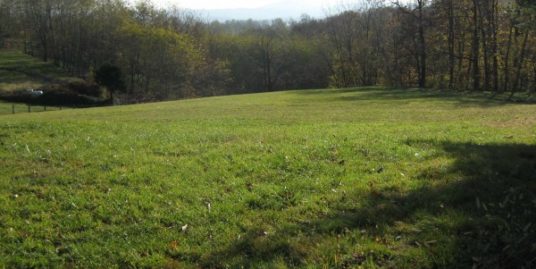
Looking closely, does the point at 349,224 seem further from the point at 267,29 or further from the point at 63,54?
the point at 267,29

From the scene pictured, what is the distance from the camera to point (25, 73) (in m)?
74.8

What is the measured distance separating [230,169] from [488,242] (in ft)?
14.4

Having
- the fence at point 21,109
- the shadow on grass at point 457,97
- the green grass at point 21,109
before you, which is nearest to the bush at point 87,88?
the fence at point 21,109

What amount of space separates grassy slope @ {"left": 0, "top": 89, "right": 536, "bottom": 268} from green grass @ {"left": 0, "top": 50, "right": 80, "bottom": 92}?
212 feet

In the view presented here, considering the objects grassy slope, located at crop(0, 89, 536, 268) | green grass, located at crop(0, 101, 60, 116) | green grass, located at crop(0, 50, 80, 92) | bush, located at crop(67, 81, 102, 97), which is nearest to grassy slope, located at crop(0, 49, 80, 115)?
green grass, located at crop(0, 50, 80, 92)

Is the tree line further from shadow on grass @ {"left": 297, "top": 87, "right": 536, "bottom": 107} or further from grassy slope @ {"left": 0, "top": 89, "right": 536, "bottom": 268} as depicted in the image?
grassy slope @ {"left": 0, "top": 89, "right": 536, "bottom": 268}

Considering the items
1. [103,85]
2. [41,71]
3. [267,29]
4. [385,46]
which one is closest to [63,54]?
[41,71]

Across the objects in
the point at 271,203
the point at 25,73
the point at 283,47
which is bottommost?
the point at 271,203

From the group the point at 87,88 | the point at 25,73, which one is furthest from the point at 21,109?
the point at 25,73

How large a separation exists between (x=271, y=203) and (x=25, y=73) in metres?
79.7

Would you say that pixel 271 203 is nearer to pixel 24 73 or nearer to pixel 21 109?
pixel 21 109

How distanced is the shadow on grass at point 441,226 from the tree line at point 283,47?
34.9 m

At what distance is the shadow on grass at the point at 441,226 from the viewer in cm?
460

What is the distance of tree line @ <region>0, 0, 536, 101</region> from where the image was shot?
1654 inches
